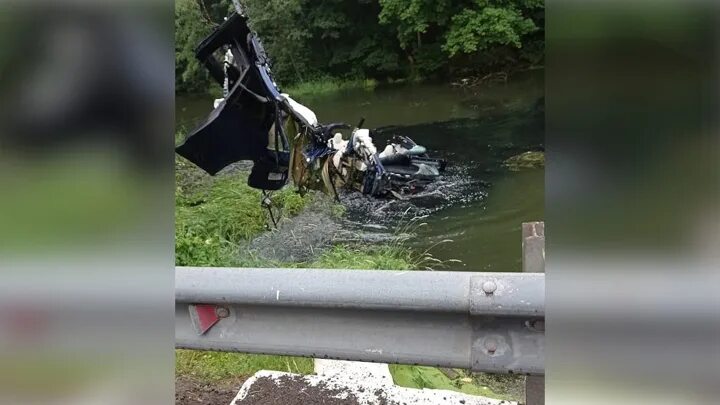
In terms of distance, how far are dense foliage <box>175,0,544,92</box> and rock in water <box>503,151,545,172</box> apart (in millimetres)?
15873

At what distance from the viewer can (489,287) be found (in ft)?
5.95

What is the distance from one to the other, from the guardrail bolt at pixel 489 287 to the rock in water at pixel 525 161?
475 inches

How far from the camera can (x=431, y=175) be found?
12648 mm

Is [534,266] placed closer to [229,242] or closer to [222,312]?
[222,312]
